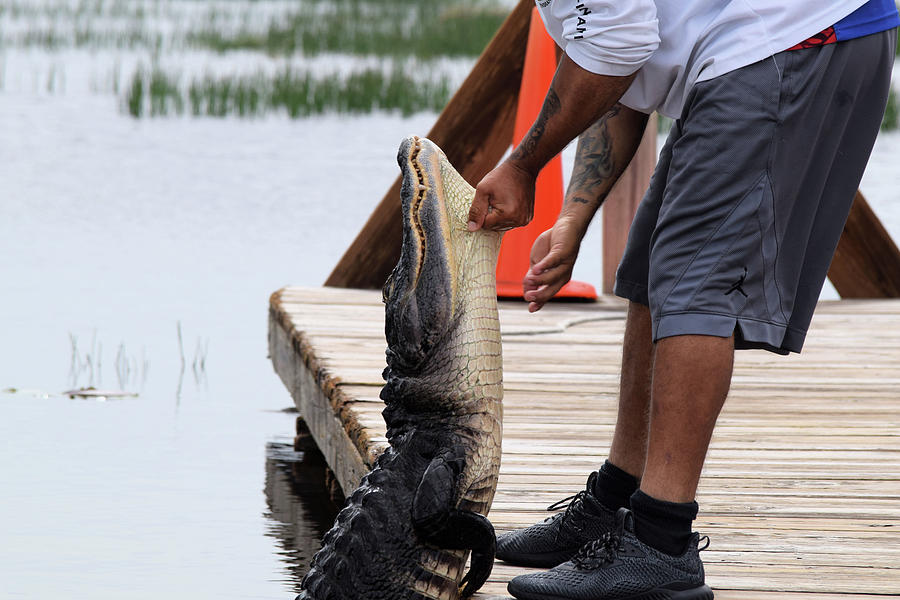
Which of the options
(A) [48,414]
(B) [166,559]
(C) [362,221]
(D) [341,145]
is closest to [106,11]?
(D) [341,145]

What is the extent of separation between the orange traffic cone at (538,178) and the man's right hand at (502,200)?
312cm

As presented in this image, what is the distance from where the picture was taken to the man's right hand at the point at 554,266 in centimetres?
254

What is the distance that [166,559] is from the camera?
3.72 m

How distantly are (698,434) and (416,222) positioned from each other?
1.91ft

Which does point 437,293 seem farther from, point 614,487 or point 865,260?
point 865,260

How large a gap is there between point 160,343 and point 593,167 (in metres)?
3.92

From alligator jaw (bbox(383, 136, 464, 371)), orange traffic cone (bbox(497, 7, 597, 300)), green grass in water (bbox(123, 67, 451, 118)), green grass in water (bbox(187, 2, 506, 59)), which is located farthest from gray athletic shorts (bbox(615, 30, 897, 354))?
green grass in water (bbox(187, 2, 506, 59))

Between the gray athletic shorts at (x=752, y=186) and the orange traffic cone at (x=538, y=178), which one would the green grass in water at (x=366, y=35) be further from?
the gray athletic shorts at (x=752, y=186)

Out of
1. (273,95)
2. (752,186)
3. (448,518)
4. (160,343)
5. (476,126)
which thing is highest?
(752,186)

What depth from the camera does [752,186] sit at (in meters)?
2.27

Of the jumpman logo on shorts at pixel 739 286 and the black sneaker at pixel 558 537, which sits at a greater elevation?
the jumpman logo on shorts at pixel 739 286

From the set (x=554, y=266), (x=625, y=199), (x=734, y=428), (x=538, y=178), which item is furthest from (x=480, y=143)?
(x=554, y=266)

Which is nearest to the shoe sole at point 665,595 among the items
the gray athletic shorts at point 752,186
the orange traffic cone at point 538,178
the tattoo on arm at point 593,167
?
the gray athletic shorts at point 752,186

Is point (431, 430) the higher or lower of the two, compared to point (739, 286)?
lower
